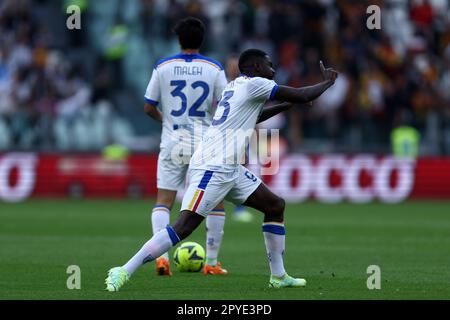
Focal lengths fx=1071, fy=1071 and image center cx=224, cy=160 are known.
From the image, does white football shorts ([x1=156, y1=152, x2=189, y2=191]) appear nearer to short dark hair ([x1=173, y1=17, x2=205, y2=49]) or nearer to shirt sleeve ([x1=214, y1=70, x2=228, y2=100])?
shirt sleeve ([x1=214, y1=70, x2=228, y2=100])

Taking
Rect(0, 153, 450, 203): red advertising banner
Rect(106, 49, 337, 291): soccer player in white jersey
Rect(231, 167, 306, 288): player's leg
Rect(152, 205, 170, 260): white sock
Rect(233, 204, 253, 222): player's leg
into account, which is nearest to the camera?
Rect(106, 49, 337, 291): soccer player in white jersey

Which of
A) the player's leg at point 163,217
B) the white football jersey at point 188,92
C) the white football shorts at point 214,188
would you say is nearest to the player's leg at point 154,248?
the white football shorts at point 214,188

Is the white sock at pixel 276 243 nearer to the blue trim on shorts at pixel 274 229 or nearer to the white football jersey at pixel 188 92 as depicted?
the blue trim on shorts at pixel 274 229

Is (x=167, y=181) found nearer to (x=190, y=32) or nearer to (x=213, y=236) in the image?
(x=213, y=236)

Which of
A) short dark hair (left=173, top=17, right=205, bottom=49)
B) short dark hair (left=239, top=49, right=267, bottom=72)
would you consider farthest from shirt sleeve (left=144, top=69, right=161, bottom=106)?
short dark hair (left=239, top=49, right=267, bottom=72)

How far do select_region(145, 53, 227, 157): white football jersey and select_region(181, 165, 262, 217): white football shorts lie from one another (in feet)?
5.87

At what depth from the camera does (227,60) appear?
89.7 feet

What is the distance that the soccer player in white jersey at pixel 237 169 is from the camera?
1037 centimetres

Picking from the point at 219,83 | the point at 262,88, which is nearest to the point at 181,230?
the point at 262,88

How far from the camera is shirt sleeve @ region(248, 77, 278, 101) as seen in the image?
34.3ft

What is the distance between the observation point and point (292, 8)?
1172 inches

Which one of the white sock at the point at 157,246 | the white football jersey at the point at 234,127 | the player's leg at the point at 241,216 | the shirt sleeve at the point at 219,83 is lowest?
the player's leg at the point at 241,216

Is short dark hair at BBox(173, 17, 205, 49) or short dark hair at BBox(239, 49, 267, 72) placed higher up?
short dark hair at BBox(173, 17, 205, 49)
